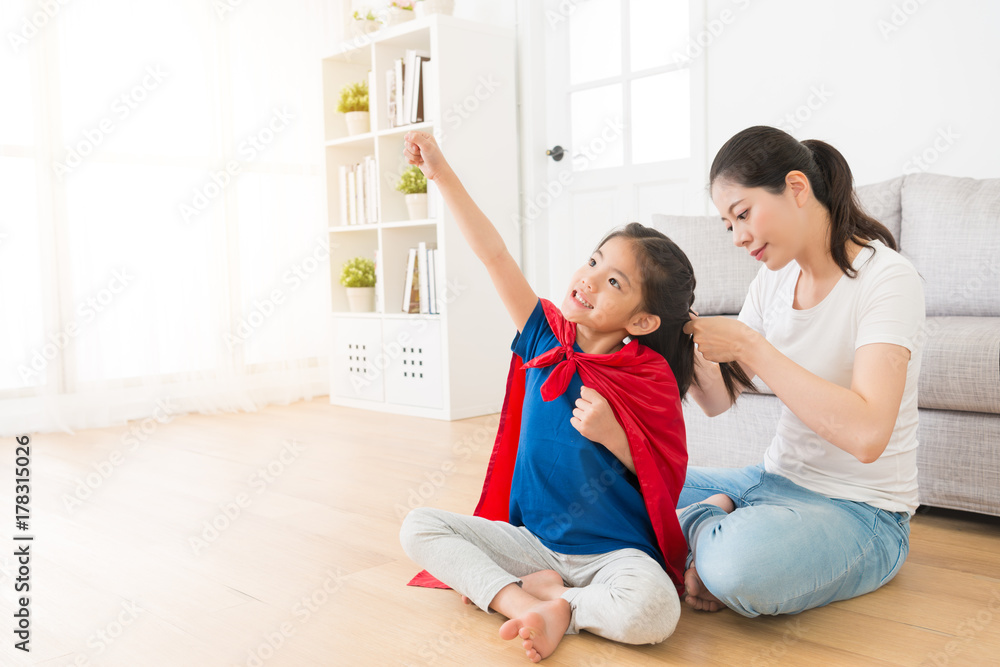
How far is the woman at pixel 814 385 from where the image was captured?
1.18 metres

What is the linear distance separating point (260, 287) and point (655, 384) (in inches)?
109

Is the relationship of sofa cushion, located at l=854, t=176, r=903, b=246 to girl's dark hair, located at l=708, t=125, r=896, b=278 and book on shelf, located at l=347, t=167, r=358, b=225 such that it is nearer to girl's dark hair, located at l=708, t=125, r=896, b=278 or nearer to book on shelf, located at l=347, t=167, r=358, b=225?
girl's dark hair, located at l=708, t=125, r=896, b=278

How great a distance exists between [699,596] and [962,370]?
2.62 feet

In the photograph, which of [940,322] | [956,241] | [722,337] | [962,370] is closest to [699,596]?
[722,337]

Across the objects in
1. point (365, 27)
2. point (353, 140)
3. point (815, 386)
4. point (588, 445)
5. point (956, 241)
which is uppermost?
point (365, 27)

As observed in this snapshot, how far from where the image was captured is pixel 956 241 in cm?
207

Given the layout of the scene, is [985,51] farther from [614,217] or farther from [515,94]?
[515,94]

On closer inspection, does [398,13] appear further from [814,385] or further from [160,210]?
[814,385]

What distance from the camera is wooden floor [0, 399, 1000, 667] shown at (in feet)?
3.82

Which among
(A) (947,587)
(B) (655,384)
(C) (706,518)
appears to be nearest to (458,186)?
(B) (655,384)

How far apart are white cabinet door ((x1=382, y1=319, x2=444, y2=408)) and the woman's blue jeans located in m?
1.97

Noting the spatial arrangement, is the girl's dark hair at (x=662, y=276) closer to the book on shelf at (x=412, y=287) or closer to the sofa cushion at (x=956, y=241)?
the sofa cushion at (x=956, y=241)

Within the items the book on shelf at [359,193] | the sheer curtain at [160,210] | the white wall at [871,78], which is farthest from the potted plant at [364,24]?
the white wall at [871,78]

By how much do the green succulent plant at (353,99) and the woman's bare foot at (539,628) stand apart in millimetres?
2842
